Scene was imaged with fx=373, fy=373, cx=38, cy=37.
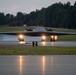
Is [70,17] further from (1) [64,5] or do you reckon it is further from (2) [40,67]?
(2) [40,67]

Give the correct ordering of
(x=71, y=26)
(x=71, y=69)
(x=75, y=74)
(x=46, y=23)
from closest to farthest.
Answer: (x=75, y=74), (x=71, y=69), (x=71, y=26), (x=46, y=23)

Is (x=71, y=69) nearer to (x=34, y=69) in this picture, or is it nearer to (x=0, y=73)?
(x=34, y=69)

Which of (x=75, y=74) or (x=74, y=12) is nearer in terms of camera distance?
(x=75, y=74)

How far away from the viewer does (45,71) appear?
42.8ft

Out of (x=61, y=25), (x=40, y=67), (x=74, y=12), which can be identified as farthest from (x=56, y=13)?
(x=40, y=67)

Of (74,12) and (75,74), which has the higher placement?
(74,12)

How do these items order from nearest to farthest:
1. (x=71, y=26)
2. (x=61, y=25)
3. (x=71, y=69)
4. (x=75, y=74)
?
1. (x=75, y=74)
2. (x=71, y=69)
3. (x=71, y=26)
4. (x=61, y=25)

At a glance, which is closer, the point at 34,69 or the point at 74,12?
the point at 34,69

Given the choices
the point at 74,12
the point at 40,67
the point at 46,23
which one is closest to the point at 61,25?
the point at 74,12

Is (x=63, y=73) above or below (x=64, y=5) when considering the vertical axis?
below

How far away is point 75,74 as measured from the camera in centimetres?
1235

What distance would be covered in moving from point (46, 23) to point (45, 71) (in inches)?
6627

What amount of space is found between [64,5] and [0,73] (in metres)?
180

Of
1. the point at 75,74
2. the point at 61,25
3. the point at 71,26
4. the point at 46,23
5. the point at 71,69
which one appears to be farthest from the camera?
the point at 46,23
